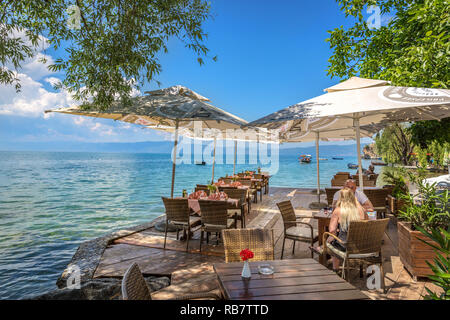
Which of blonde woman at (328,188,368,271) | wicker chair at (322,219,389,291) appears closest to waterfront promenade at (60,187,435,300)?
wicker chair at (322,219,389,291)

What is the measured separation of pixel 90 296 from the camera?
10.3 feet

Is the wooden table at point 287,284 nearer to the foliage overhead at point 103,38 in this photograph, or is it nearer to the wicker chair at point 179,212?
the wicker chair at point 179,212

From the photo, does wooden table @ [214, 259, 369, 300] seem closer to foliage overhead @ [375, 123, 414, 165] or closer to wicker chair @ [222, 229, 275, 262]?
wicker chair @ [222, 229, 275, 262]

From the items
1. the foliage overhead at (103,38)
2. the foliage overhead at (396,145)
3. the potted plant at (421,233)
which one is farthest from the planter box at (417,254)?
the foliage overhead at (396,145)

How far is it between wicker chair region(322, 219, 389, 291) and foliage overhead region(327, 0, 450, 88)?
3.78m

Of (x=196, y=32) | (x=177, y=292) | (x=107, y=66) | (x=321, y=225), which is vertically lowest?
(x=177, y=292)

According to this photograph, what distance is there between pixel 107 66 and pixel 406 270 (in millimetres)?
5758

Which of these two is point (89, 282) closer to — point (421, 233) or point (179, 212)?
point (179, 212)

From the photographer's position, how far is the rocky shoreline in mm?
3137

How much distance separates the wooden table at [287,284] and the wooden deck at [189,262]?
1019 millimetres

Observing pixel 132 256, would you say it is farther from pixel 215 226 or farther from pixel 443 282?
pixel 443 282
